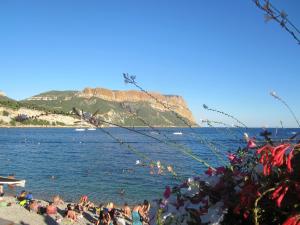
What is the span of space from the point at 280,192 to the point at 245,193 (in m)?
0.14

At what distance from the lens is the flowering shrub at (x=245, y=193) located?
1542 mm

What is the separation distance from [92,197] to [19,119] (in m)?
33.6

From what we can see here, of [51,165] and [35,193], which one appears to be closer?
[35,193]

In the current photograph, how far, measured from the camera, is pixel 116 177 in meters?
47.7

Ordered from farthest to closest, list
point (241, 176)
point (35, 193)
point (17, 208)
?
point (35, 193) → point (17, 208) → point (241, 176)

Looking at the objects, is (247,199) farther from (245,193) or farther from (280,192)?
(280,192)

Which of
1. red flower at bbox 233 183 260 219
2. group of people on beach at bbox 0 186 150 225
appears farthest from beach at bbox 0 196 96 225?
red flower at bbox 233 183 260 219

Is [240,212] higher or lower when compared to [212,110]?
lower

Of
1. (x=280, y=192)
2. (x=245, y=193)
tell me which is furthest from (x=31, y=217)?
(x=280, y=192)

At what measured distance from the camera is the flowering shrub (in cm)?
154

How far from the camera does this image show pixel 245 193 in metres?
1.63

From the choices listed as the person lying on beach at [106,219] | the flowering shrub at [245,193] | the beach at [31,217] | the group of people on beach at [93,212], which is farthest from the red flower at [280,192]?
the beach at [31,217]

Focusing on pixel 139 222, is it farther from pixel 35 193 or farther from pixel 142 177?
pixel 142 177

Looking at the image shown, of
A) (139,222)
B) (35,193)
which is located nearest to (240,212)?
(139,222)
